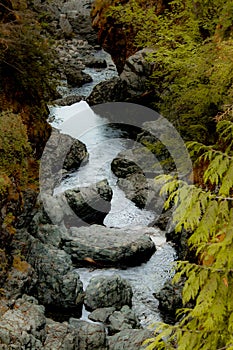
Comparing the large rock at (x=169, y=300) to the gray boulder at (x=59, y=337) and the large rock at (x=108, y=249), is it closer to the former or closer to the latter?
the large rock at (x=108, y=249)

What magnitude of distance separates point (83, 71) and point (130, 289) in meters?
18.7

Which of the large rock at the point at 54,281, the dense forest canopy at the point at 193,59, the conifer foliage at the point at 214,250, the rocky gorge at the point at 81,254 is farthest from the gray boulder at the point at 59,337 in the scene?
the dense forest canopy at the point at 193,59

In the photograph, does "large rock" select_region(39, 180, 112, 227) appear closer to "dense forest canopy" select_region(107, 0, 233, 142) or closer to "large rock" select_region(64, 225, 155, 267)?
"large rock" select_region(64, 225, 155, 267)

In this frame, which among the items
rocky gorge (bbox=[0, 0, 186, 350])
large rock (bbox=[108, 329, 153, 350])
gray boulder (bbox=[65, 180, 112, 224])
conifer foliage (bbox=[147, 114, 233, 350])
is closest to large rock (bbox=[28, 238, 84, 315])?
rocky gorge (bbox=[0, 0, 186, 350])

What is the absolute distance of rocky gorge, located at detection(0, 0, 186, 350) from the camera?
1030 centimetres

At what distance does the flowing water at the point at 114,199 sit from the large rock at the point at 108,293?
34cm

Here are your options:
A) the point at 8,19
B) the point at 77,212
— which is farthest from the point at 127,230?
the point at 8,19

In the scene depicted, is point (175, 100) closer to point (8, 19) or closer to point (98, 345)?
point (8, 19)

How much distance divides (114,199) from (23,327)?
27.5ft

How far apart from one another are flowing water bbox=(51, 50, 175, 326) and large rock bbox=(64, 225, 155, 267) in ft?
1.07

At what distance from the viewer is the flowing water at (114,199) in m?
13.0

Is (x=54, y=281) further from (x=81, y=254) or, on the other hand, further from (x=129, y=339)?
(x=129, y=339)

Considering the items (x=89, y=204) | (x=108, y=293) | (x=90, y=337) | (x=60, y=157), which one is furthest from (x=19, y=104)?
(x=90, y=337)

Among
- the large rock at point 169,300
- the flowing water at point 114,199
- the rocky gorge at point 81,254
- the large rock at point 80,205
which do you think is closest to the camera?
the rocky gorge at point 81,254
